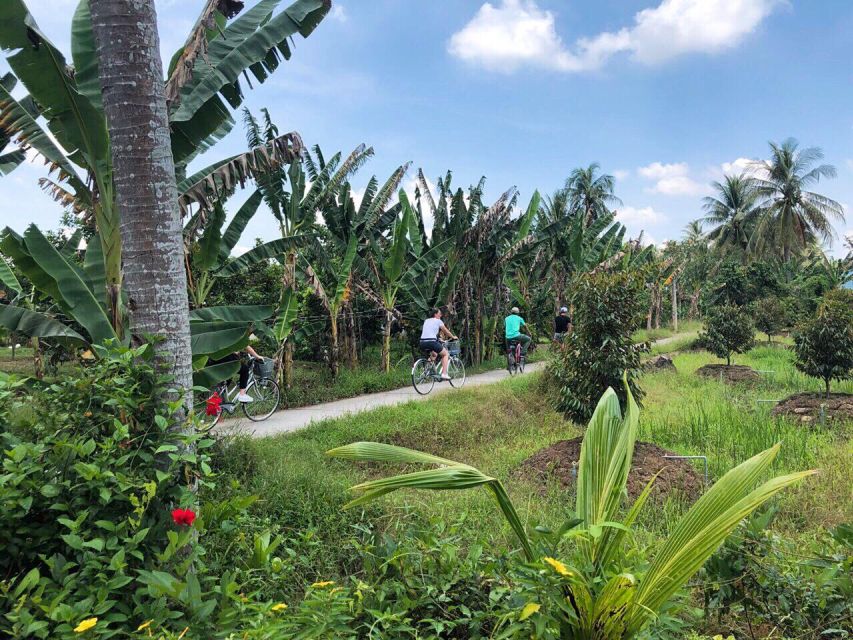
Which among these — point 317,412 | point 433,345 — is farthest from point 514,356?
point 317,412

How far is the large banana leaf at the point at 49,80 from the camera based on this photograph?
3.96 m

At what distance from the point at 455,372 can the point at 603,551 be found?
33.1 feet

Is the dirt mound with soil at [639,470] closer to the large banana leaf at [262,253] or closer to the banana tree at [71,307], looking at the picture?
the banana tree at [71,307]

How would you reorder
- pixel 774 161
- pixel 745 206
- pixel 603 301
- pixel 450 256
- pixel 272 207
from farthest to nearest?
pixel 745 206 < pixel 774 161 < pixel 450 256 < pixel 272 207 < pixel 603 301

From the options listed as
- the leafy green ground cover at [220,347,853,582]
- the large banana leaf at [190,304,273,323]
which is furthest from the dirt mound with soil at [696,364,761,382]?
the large banana leaf at [190,304,273,323]

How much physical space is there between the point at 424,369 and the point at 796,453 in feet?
21.9

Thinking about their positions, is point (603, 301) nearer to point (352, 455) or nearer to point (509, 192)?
point (352, 455)

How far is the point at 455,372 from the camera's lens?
482 inches

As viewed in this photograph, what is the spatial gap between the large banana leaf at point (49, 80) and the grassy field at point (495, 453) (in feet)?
10.3

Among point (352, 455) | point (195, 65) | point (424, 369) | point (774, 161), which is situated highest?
point (774, 161)

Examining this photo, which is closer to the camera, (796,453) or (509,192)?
(796,453)

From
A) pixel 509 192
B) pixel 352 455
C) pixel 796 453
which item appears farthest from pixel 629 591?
pixel 509 192

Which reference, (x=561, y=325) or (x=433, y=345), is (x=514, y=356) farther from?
(x=433, y=345)

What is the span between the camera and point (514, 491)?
18.5 feet
